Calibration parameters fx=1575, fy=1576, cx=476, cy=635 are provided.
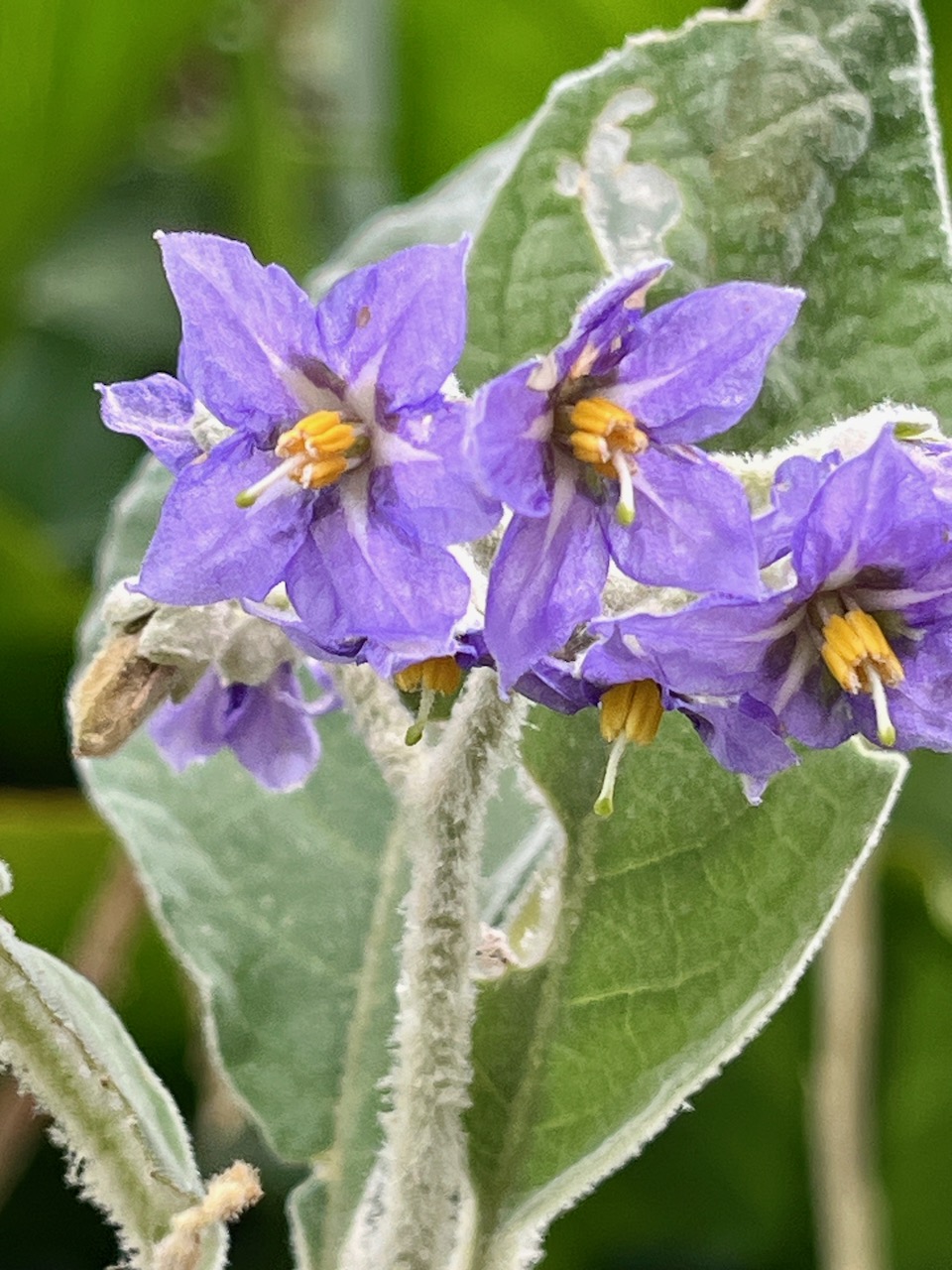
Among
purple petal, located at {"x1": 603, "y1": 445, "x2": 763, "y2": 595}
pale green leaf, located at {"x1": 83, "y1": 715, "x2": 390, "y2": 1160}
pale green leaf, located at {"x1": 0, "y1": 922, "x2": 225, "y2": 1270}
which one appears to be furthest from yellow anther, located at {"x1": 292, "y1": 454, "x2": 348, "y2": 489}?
pale green leaf, located at {"x1": 83, "y1": 715, "x2": 390, "y2": 1160}

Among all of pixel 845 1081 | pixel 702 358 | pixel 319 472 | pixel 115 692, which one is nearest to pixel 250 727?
pixel 115 692

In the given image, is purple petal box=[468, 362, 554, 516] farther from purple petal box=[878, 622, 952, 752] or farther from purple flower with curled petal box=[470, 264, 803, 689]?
purple petal box=[878, 622, 952, 752]

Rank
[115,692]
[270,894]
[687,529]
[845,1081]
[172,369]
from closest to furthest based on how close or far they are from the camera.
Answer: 1. [687,529]
2. [115,692]
3. [270,894]
4. [845,1081]
5. [172,369]

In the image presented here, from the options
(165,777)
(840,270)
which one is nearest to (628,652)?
(840,270)

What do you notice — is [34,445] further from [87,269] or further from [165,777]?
[165,777]

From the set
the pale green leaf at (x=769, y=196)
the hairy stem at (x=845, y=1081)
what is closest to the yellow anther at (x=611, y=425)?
the pale green leaf at (x=769, y=196)

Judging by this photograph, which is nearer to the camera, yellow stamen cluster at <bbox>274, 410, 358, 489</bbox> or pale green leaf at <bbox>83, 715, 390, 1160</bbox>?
yellow stamen cluster at <bbox>274, 410, 358, 489</bbox>

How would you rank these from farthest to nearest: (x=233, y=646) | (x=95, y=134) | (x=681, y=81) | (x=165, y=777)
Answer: (x=95, y=134), (x=165, y=777), (x=681, y=81), (x=233, y=646)

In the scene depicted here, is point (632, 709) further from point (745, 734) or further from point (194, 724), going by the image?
point (194, 724)
